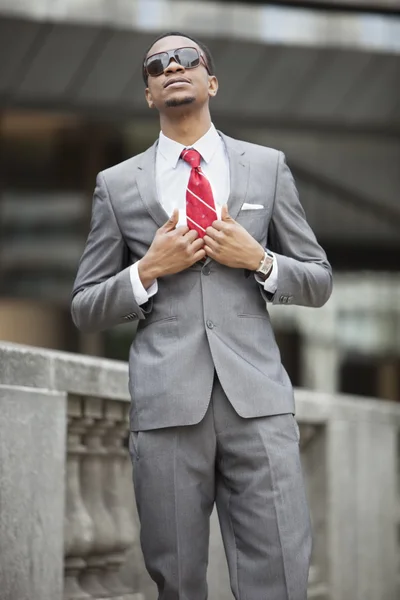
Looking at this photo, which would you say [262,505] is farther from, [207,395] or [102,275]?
[102,275]

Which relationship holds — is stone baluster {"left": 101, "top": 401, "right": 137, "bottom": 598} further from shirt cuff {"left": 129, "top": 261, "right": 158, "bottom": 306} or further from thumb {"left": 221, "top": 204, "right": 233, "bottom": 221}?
thumb {"left": 221, "top": 204, "right": 233, "bottom": 221}

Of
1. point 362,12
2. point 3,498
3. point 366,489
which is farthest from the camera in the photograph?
point 362,12

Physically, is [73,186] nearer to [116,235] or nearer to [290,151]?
[290,151]

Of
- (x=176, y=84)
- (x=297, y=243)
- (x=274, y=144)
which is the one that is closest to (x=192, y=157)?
(x=176, y=84)

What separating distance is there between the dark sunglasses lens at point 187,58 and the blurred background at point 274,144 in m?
4.74

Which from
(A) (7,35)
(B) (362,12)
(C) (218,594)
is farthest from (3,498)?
(B) (362,12)

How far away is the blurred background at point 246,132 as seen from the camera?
20469 millimetres

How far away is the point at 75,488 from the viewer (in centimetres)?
493

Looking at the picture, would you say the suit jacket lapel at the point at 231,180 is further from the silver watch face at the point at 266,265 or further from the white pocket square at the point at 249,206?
the silver watch face at the point at 266,265

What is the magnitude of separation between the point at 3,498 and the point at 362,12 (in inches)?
724

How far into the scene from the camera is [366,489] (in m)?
8.37

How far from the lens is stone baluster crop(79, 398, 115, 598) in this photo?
16.3 ft

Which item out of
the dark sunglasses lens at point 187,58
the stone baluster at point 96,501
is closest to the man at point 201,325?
the dark sunglasses lens at point 187,58

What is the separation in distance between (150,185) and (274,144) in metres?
21.2
